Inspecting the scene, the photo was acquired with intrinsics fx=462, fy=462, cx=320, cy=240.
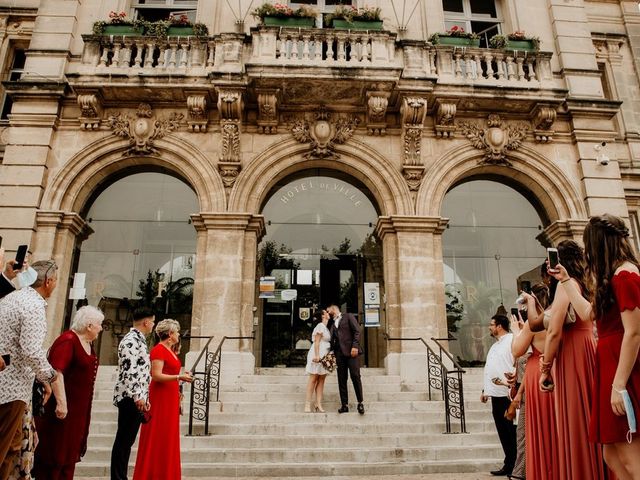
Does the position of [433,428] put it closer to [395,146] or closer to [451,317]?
[451,317]

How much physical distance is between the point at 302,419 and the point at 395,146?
21.4ft

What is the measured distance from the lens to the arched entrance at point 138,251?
1027 centimetres

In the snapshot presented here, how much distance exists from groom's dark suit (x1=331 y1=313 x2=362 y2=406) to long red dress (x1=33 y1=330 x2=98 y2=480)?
4.08 meters

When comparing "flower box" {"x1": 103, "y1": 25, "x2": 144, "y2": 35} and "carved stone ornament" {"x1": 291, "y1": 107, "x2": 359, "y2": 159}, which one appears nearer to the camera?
"carved stone ornament" {"x1": 291, "y1": 107, "x2": 359, "y2": 159}

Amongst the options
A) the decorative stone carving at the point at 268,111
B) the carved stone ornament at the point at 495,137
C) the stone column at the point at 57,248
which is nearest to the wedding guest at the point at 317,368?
the decorative stone carving at the point at 268,111

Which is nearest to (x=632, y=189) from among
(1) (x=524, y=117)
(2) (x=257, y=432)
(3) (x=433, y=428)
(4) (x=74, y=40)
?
(1) (x=524, y=117)

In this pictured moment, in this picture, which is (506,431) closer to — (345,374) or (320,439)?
(320,439)

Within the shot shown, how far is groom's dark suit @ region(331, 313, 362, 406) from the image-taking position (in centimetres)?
731

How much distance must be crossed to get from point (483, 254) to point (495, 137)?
109 inches

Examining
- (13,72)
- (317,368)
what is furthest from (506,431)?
(13,72)

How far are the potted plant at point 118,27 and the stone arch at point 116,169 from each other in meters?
2.58

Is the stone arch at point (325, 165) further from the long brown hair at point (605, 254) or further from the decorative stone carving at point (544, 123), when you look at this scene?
the long brown hair at point (605, 254)

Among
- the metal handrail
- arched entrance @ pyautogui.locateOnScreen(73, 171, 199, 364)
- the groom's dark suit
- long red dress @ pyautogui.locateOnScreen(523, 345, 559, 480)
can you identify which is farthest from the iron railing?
long red dress @ pyautogui.locateOnScreen(523, 345, 559, 480)

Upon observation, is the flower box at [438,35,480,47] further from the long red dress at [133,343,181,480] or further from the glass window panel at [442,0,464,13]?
the long red dress at [133,343,181,480]
